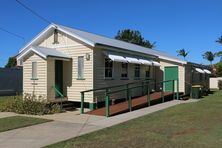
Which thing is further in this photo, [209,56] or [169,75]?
[209,56]

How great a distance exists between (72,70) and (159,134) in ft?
31.9

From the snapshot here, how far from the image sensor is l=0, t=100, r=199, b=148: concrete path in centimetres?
899

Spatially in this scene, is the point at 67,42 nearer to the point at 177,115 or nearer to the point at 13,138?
the point at 177,115

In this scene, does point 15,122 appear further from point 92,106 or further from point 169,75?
point 169,75

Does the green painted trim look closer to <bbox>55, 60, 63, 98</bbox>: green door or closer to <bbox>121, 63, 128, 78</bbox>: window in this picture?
<bbox>55, 60, 63, 98</bbox>: green door

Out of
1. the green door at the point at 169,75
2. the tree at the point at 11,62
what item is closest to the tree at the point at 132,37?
the tree at the point at 11,62

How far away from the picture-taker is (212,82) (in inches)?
1973

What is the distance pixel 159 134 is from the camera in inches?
386

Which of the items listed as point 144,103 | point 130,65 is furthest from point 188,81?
point 144,103

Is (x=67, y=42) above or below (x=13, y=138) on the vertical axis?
above

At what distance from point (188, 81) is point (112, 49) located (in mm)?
9564

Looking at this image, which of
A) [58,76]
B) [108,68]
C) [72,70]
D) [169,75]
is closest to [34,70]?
[58,76]

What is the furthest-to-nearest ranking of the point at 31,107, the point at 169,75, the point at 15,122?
the point at 169,75 → the point at 31,107 → the point at 15,122

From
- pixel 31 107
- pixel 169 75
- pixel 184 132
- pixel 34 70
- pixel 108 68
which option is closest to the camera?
pixel 184 132
